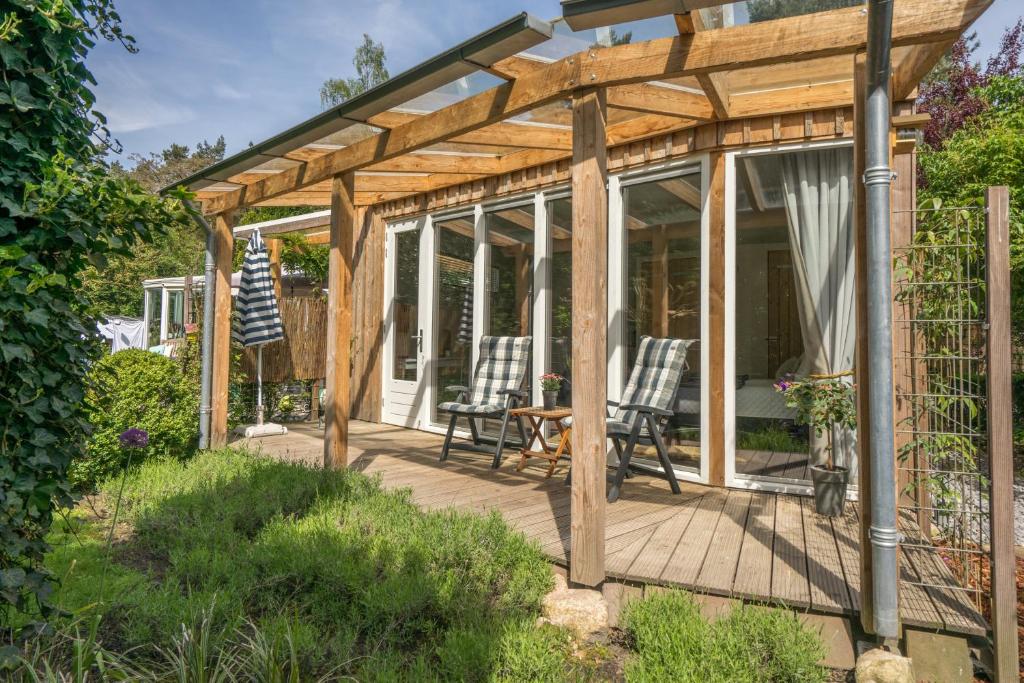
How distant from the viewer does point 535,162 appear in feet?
18.3

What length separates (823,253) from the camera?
14.0 ft

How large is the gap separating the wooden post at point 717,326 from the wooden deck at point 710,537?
0.95 ft

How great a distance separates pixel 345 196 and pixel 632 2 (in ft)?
9.63

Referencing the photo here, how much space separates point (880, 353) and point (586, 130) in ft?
4.99

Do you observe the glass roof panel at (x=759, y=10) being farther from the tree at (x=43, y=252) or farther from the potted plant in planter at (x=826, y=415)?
the tree at (x=43, y=252)

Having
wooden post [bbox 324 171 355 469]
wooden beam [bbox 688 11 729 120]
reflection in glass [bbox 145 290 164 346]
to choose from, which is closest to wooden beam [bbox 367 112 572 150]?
wooden post [bbox 324 171 355 469]

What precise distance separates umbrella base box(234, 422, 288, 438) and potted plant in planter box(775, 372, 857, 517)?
511cm

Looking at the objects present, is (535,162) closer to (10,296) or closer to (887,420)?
(887,420)

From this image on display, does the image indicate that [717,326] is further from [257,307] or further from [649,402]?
[257,307]

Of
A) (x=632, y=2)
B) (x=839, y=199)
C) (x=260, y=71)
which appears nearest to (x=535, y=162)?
(x=839, y=199)

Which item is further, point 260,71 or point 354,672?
point 260,71

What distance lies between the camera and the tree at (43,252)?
1.77 meters

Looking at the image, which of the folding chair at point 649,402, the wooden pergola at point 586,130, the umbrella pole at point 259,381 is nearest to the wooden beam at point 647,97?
the wooden pergola at point 586,130

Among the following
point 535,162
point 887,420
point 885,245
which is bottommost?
point 887,420
